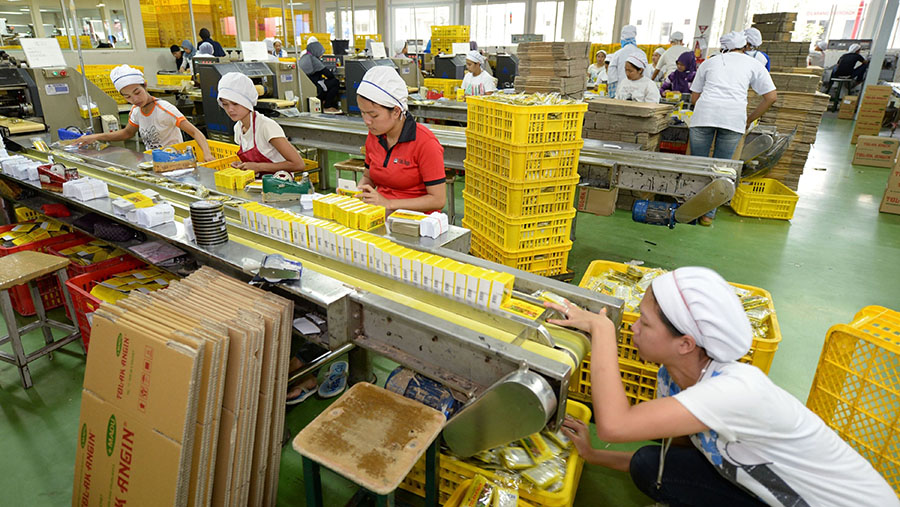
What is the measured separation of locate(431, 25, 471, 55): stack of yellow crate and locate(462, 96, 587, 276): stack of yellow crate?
9.19m

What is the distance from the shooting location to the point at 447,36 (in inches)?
482

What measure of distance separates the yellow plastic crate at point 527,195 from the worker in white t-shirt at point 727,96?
257cm

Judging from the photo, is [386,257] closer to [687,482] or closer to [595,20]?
[687,482]

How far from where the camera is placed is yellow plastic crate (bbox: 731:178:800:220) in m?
5.58

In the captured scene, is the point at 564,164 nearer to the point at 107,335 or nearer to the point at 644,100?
the point at 107,335

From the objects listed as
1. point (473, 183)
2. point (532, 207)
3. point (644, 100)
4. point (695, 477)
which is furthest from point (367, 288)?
point (644, 100)

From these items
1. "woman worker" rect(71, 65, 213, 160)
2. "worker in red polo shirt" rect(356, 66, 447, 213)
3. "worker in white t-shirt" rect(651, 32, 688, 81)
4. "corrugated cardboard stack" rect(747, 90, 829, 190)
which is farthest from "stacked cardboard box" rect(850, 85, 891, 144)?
"woman worker" rect(71, 65, 213, 160)

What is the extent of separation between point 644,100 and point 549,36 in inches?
526

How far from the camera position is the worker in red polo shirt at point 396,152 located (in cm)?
268

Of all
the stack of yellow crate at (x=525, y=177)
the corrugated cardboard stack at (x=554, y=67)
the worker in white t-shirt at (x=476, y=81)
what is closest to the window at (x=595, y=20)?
the worker in white t-shirt at (x=476, y=81)

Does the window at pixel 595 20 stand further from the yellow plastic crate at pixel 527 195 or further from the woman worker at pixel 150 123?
the woman worker at pixel 150 123

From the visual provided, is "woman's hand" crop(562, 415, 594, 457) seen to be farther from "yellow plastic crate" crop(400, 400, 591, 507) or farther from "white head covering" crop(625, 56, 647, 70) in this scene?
"white head covering" crop(625, 56, 647, 70)

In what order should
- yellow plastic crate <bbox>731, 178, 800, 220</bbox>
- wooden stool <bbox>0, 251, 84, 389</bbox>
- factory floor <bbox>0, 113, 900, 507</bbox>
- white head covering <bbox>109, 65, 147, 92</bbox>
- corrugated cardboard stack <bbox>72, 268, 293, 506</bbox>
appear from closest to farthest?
1. corrugated cardboard stack <bbox>72, 268, 293, 506</bbox>
2. factory floor <bbox>0, 113, 900, 507</bbox>
3. wooden stool <bbox>0, 251, 84, 389</bbox>
4. white head covering <bbox>109, 65, 147, 92</bbox>
5. yellow plastic crate <bbox>731, 178, 800, 220</bbox>

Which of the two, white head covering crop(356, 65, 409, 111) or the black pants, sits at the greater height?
white head covering crop(356, 65, 409, 111)
